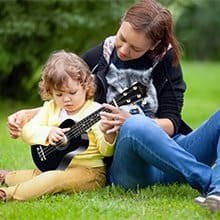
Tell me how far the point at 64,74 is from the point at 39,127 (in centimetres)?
35

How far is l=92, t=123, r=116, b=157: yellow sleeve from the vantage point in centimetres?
481

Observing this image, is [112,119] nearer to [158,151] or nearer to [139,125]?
[139,125]

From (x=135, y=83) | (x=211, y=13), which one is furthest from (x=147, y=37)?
(x=211, y=13)

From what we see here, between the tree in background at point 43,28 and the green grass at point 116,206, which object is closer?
the green grass at point 116,206

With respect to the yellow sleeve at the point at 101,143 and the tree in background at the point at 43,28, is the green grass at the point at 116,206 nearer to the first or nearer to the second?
the yellow sleeve at the point at 101,143

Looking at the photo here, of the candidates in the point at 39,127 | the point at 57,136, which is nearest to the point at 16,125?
the point at 39,127

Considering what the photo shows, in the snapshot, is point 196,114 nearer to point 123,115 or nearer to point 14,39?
point 14,39

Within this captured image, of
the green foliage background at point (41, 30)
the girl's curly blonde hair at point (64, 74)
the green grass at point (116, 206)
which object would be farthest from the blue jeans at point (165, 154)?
the green foliage background at point (41, 30)

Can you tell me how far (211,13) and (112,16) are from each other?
25258 mm

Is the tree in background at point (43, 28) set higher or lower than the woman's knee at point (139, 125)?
lower

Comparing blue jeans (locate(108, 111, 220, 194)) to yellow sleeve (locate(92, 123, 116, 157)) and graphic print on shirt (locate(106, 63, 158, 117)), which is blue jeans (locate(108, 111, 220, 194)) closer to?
yellow sleeve (locate(92, 123, 116, 157))

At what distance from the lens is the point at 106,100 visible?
16.3 feet

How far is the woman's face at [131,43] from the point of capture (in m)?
4.77

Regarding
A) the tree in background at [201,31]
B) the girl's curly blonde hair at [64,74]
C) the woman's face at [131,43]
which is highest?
the woman's face at [131,43]
